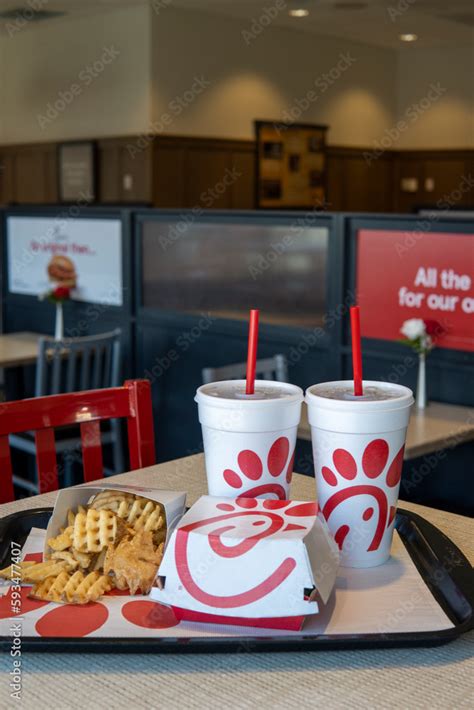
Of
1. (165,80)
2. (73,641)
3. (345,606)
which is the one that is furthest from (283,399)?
(165,80)

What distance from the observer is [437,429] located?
106 inches

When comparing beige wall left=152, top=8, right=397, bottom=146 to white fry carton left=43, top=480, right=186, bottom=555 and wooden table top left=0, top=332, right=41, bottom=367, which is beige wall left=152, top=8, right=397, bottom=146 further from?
white fry carton left=43, top=480, right=186, bottom=555

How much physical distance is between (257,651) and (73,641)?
0.54 ft

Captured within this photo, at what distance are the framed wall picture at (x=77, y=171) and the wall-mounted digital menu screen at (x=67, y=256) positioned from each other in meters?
4.56

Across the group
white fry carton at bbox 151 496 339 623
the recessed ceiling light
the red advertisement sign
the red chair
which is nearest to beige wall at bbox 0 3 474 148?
the recessed ceiling light

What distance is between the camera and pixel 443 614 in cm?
87

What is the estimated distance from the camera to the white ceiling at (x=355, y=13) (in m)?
7.99

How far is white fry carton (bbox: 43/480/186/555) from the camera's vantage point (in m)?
0.93

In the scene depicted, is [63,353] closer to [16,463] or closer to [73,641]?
[16,463]

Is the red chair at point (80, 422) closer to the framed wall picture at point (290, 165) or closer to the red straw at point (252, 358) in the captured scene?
the red straw at point (252, 358)

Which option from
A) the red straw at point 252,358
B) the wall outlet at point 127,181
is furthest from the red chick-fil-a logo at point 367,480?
the wall outlet at point 127,181

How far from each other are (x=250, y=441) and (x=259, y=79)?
8.90m

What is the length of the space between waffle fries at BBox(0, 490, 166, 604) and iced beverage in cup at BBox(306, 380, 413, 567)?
0.18 metres

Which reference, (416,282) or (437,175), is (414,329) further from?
(437,175)
